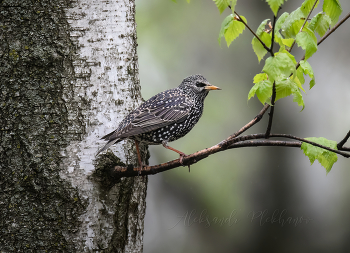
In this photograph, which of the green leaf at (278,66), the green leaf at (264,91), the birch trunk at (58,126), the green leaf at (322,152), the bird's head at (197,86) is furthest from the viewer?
the bird's head at (197,86)

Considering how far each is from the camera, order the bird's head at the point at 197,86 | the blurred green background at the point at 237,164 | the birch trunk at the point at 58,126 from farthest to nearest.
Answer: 1. the blurred green background at the point at 237,164
2. the bird's head at the point at 197,86
3. the birch trunk at the point at 58,126

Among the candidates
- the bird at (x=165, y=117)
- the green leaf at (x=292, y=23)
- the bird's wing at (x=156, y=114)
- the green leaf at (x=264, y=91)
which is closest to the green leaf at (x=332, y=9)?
the green leaf at (x=292, y=23)

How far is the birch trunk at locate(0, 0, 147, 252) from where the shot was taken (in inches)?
98.6

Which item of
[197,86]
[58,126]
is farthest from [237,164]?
[58,126]

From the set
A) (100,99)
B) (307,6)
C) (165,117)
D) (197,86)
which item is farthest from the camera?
(197,86)

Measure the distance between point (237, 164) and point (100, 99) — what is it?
4.19m

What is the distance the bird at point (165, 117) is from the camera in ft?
8.87

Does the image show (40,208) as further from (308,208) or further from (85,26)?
(308,208)

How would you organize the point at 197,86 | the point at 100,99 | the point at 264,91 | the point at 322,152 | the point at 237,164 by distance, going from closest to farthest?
the point at 264,91 < the point at 322,152 < the point at 100,99 < the point at 197,86 < the point at 237,164

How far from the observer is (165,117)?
3.08m

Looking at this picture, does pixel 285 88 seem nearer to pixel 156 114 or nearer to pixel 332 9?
pixel 332 9

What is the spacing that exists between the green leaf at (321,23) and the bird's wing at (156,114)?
146 cm

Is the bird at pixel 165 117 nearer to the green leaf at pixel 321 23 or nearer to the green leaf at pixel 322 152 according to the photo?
the green leaf at pixel 322 152

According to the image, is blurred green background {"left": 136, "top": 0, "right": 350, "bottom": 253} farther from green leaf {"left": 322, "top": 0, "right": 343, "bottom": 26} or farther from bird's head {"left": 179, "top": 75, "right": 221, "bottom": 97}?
green leaf {"left": 322, "top": 0, "right": 343, "bottom": 26}
